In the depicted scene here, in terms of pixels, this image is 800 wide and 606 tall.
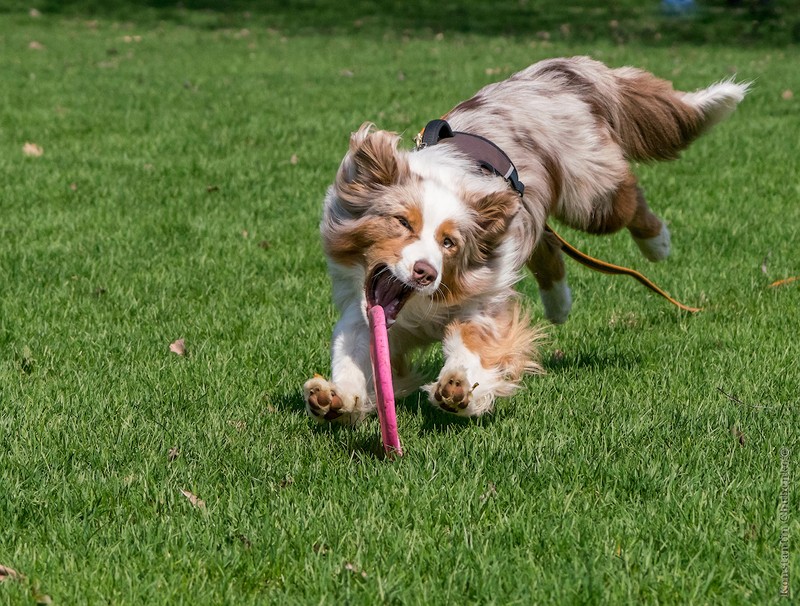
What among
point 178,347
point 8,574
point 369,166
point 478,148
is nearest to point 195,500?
point 8,574

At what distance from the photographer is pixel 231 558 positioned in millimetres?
3498

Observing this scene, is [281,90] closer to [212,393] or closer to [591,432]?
[212,393]

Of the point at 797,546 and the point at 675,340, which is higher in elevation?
the point at 797,546

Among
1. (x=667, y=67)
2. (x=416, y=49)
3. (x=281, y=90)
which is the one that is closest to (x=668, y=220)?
(x=281, y=90)

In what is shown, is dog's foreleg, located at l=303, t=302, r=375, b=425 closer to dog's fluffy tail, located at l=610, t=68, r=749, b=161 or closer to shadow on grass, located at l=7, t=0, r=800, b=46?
dog's fluffy tail, located at l=610, t=68, r=749, b=161

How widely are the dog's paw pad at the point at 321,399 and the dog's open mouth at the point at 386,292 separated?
0.39 m

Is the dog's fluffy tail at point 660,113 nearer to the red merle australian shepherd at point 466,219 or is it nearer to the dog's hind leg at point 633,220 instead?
the red merle australian shepherd at point 466,219

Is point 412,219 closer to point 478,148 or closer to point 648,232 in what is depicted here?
point 478,148

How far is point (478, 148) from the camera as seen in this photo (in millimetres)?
4824

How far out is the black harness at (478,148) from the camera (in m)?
4.79

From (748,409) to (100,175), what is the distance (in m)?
6.83

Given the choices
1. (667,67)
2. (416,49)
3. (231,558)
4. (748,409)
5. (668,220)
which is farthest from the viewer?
(416,49)

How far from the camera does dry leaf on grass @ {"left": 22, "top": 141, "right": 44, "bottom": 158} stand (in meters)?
10.6

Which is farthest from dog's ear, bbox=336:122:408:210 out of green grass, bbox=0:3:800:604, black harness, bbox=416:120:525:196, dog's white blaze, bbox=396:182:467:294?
green grass, bbox=0:3:800:604
